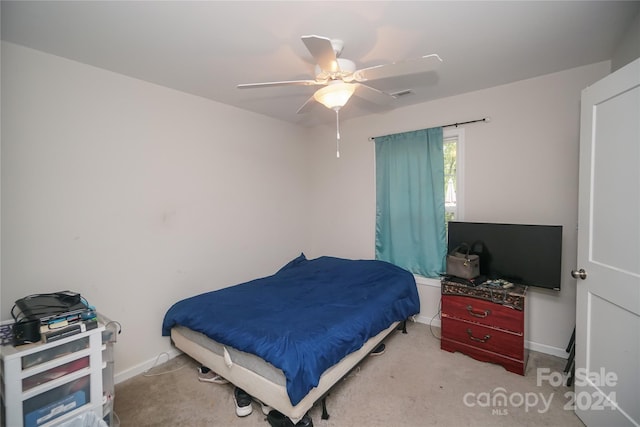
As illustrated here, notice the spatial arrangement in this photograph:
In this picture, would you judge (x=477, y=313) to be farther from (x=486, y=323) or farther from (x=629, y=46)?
(x=629, y=46)

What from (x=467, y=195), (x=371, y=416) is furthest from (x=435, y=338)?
(x=467, y=195)

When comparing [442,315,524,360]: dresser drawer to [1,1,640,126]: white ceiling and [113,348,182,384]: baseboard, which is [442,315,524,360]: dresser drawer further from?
[113,348,182,384]: baseboard

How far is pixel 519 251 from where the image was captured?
8.15ft

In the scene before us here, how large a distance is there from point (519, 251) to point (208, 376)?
2.88 m

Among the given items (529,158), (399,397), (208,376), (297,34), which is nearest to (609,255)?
(529,158)

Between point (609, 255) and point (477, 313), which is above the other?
point (609, 255)

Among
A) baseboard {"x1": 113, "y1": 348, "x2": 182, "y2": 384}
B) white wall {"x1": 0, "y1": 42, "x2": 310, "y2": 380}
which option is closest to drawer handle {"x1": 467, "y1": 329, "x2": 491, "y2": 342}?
white wall {"x1": 0, "y1": 42, "x2": 310, "y2": 380}

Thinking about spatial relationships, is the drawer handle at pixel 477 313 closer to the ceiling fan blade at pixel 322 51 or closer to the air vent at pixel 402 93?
the air vent at pixel 402 93

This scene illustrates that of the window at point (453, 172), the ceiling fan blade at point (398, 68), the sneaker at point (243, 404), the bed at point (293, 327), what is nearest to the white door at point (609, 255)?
the ceiling fan blade at point (398, 68)

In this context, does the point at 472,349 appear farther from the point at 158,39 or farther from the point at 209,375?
the point at 158,39

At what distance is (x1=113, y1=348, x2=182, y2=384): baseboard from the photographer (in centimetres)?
228

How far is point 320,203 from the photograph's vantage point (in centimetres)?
414

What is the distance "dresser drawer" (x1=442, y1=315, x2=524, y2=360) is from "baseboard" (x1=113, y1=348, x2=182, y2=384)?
2561 mm

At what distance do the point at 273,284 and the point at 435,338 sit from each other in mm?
1771
